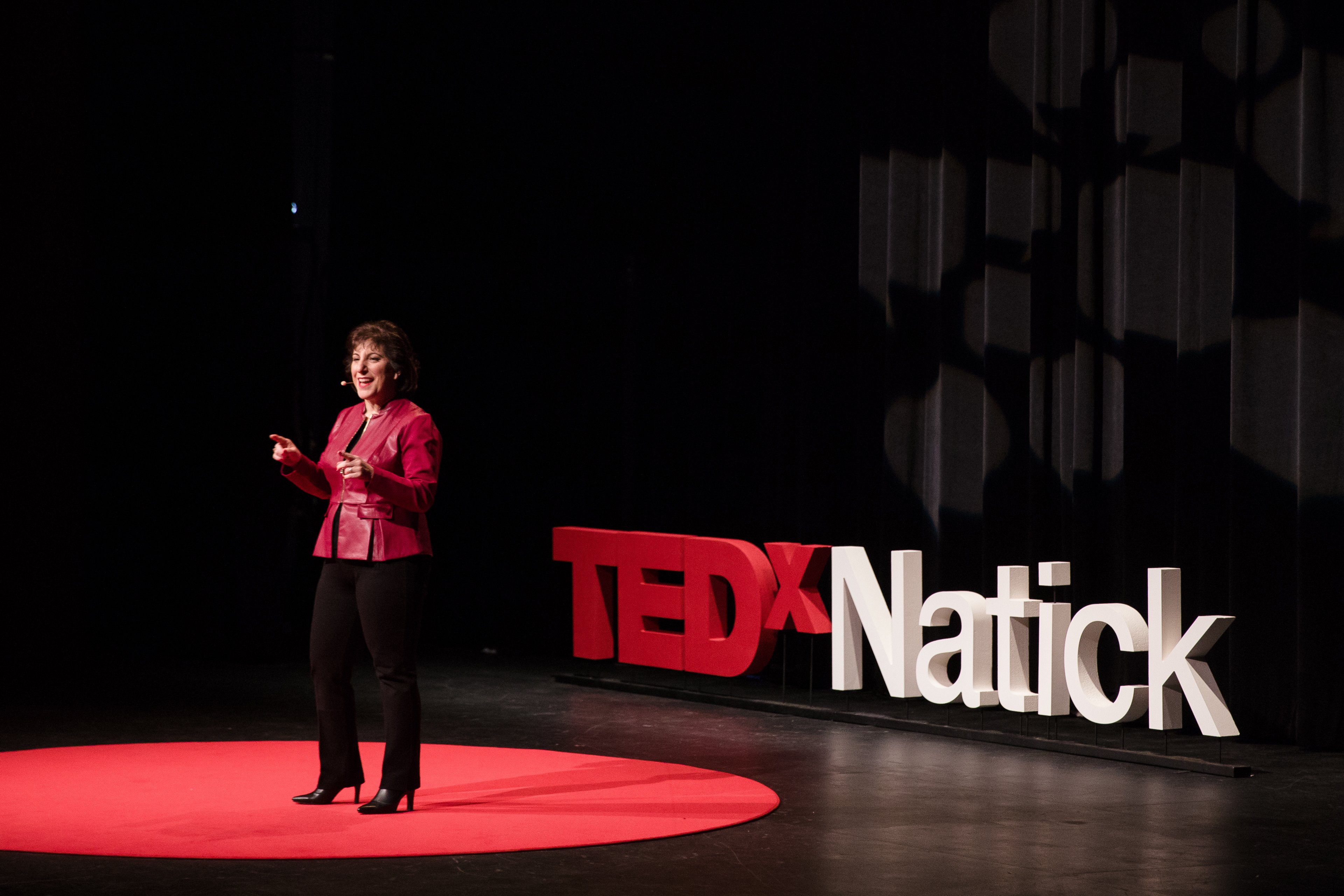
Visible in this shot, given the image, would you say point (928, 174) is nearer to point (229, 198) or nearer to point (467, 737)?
point (467, 737)

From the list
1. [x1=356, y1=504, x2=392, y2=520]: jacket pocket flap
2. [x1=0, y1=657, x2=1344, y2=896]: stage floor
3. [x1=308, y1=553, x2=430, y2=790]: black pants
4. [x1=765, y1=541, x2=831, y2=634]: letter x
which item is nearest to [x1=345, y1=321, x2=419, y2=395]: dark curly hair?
[x1=356, y1=504, x2=392, y2=520]: jacket pocket flap

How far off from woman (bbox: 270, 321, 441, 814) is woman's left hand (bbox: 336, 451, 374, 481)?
0.02 meters

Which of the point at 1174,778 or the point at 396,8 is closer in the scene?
the point at 1174,778

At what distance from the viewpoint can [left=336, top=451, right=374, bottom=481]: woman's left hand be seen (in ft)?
12.3

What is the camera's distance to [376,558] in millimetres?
3953

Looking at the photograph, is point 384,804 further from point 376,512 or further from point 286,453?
point 286,453

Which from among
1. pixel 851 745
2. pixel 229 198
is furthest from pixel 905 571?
pixel 229 198

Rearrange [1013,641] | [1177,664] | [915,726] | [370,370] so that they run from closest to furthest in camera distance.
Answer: [370,370], [1177,664], [1013,641], [915,726]

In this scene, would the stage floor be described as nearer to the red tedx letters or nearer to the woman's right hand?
the red tedx letters

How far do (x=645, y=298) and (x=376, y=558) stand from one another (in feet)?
14.9

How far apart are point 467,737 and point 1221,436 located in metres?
2.86

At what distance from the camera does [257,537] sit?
841 cm

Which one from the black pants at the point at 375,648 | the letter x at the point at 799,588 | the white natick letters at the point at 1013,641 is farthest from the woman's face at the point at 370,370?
the letter x at the point at 799,588

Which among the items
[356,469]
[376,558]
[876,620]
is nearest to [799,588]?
[876,620]
